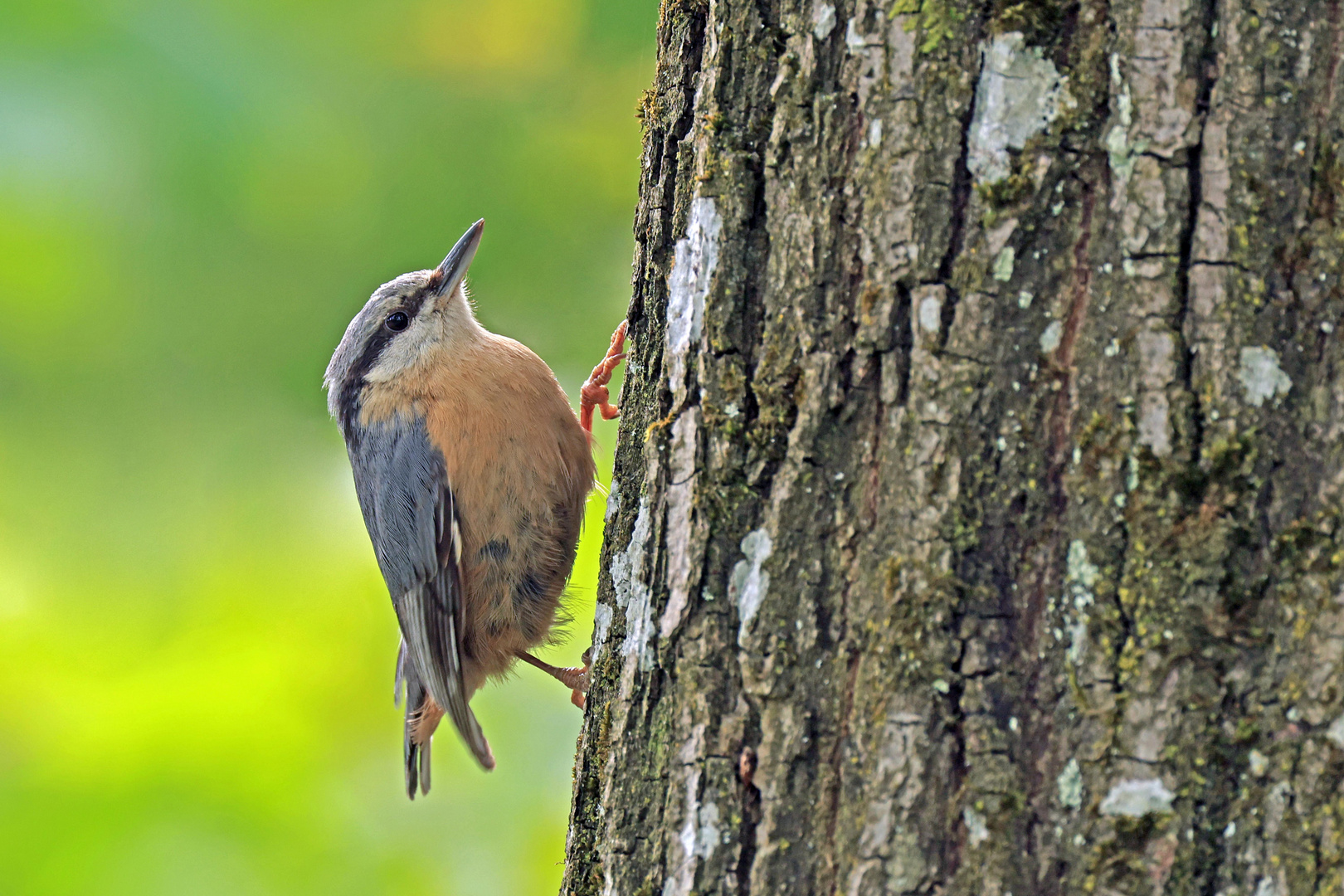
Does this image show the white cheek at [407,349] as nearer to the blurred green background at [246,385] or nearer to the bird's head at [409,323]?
the bird's head at [409,323]

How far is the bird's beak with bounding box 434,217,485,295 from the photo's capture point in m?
2.72

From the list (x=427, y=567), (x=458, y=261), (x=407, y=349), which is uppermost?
(x=458, y=261)

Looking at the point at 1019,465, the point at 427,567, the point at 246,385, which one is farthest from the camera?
the point at 246,385

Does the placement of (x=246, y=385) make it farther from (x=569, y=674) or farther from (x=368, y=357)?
(x=569, y=674)

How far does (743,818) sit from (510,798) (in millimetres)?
1636

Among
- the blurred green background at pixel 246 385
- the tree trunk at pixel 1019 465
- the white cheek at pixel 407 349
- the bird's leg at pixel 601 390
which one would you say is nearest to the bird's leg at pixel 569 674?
the blurred green background at pixel 246 385

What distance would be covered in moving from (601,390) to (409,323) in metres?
0.55

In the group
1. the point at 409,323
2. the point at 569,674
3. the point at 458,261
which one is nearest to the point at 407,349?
the point at 409,323

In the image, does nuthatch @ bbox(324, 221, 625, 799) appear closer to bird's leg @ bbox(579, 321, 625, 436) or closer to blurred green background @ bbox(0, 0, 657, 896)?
bird's leg @ bbox(579, 321, 625, 436)

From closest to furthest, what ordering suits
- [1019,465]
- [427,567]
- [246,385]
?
1. [1019,465]
2. [427,567]
3. [246,385]

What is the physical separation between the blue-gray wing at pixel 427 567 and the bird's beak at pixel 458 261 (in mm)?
360

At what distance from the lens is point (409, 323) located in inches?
108

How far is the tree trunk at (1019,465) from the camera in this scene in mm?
968

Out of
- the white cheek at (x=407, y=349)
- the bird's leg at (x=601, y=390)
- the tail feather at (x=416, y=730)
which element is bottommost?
the tail feather at (x=416, y=730)
